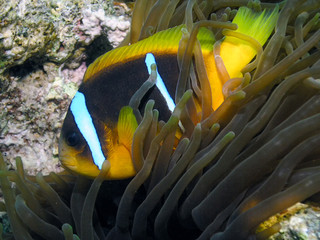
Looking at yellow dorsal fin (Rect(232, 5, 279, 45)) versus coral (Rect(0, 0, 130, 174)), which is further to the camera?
coral (Rect(0, 0, 130, 174))

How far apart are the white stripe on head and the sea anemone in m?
0.12

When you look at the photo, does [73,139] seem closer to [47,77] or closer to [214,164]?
[214,164]

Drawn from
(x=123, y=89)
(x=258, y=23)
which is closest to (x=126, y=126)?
(x=123, y=89)

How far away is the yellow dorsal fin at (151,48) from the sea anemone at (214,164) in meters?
0.06

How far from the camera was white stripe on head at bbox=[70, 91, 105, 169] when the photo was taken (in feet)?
3.90

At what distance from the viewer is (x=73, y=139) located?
3.93ft

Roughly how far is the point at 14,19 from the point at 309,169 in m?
1.35

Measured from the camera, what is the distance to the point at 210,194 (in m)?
0.93

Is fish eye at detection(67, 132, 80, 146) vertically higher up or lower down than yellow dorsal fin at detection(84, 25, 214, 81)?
lower down

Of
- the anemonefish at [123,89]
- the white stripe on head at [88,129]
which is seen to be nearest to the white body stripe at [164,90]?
the anemonefish at [123,89]

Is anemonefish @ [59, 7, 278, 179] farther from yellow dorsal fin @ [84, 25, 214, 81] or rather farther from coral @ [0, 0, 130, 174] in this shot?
coral @ [0, 0, 130, 174]

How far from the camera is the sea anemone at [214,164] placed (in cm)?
85

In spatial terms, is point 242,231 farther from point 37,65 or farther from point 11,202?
point 37,65

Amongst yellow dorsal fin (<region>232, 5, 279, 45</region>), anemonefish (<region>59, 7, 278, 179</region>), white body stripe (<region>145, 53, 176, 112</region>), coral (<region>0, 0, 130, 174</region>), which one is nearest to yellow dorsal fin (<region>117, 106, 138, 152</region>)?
anemonefish (<region>59, 7, 278, 179</region>)
